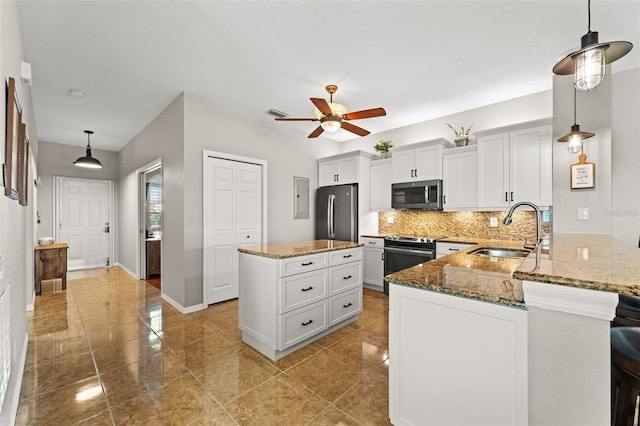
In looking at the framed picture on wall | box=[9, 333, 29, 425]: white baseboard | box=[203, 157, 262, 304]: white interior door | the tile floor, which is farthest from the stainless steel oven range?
the framed picture on wall

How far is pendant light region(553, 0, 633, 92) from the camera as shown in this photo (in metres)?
1.40

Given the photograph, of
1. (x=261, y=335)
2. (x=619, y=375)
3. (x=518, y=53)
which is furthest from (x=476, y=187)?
(x=261, y=335)

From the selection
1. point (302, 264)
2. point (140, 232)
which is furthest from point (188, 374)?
point (140, 232)

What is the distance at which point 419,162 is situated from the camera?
14.0 ft

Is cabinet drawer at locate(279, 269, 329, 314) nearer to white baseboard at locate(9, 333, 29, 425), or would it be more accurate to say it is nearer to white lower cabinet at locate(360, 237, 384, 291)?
white baseboard at locate(9, 333, 29, 425)

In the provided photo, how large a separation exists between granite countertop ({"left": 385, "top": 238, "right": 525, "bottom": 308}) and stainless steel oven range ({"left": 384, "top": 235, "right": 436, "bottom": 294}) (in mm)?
1901

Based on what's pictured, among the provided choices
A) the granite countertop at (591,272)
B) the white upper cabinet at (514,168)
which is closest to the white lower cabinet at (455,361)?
the granite countertop at (591,272)

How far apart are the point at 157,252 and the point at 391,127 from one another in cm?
519

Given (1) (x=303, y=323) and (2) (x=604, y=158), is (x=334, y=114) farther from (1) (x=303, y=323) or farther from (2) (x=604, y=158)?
(2) (x=604, y=158)

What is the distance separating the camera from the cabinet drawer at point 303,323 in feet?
7.88

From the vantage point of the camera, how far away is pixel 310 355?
246 centimetres

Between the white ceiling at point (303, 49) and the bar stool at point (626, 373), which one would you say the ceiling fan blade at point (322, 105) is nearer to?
the white ceiling at point (303, 49)

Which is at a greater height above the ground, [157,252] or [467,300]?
[467,300]

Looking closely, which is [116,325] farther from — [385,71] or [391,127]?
[391,127]
